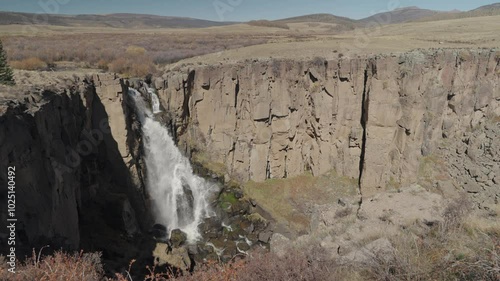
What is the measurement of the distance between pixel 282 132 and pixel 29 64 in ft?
73.0

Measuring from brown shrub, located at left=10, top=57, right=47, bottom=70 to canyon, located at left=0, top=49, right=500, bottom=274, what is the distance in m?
10.5

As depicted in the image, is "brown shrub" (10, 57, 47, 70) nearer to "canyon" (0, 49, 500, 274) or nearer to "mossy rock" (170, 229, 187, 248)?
"canyon" (0, 49, 500, 274)

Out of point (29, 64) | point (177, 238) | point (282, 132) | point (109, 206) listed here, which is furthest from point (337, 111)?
point (29, 64)

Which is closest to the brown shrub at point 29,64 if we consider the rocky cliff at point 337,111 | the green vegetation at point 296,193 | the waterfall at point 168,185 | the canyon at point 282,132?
the canyon at point 282,132

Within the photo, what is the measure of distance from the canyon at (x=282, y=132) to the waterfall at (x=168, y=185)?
0.64 metres

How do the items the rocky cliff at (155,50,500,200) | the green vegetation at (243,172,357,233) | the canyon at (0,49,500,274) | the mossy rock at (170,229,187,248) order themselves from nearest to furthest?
the canyon at (0,49,500,274) → the mossy rock at (170,229,187,248) → the rocky cliff at (155,50,500,200) → the green vegetation at (243,172,357,233)

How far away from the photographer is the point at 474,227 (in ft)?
31.9

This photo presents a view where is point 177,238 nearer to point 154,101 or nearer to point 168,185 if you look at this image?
point 168,185

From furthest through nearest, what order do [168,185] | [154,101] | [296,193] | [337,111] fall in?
[296,193]
[337,111]
[154,101]
[168,185]

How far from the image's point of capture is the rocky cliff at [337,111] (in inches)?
956

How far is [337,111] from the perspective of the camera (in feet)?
87.4

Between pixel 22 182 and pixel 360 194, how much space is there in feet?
70.9

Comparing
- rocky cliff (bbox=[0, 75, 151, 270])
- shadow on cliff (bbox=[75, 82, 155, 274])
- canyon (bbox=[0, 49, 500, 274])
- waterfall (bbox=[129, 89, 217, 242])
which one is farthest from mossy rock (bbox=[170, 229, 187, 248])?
rocky cliff (bbox=[0, 75, 151, 270])

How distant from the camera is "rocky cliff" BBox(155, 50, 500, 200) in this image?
24.3 meters
